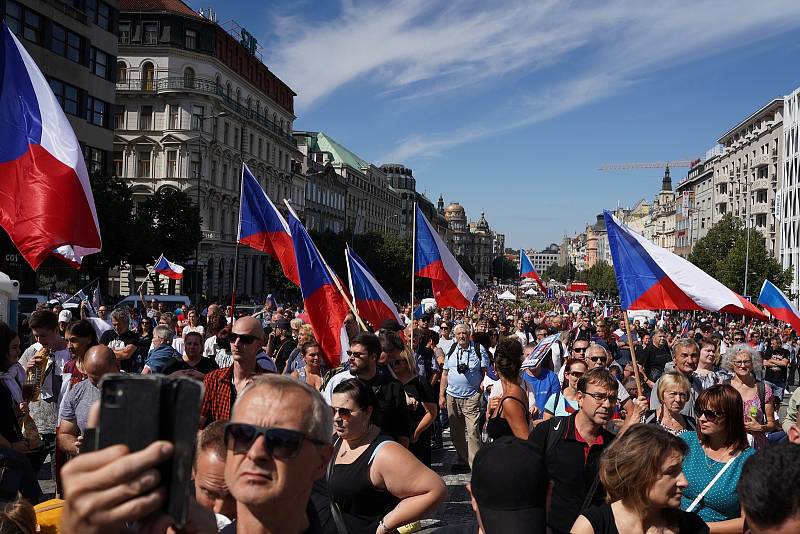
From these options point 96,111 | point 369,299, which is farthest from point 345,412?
point 96,111

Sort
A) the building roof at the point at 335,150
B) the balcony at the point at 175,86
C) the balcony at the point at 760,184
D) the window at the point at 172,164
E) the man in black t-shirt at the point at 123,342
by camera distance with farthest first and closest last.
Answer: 1. the building roof at the point at 335,150
2. the balcony at the point at 760,184
3. the window at the point at 172,164
4. the balcony at the point at 175,86
5. the man in black t-shirt at the point at 123,342

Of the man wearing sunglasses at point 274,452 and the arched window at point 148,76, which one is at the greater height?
the arched window at point 148,76

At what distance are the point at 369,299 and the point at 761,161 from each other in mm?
70238

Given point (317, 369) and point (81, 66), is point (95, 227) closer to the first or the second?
point (317, 369)

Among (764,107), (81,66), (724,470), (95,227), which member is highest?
(764,107)

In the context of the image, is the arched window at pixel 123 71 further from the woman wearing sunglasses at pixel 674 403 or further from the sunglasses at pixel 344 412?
the sunglasses at pixel 344 412

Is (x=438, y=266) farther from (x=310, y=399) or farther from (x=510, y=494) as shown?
(x=310, y=399)

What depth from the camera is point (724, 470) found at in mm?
4234

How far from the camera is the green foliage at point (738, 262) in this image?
5306 centimetres

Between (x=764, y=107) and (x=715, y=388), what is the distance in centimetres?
7599

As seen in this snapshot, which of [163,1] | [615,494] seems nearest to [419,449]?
[615,494]

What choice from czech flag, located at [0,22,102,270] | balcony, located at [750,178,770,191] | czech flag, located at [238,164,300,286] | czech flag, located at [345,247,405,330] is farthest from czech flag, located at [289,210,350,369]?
balcony, located at [750,178,770,191]

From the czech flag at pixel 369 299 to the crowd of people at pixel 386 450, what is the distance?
2.15 meters

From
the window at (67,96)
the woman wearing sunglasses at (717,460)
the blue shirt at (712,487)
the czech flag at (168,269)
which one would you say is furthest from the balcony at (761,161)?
the blue shirt at (712,487)
